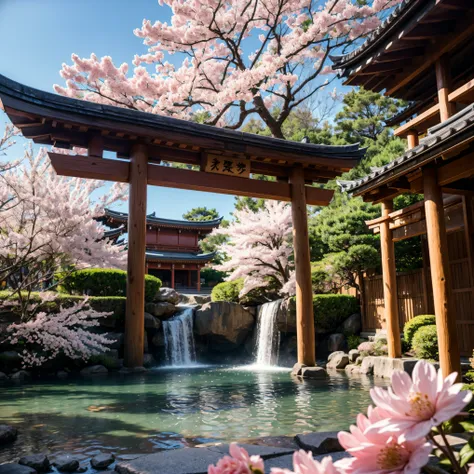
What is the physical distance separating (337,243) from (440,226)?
9382 mm

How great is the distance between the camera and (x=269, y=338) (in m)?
15.9

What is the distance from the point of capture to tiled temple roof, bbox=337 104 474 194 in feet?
17.9

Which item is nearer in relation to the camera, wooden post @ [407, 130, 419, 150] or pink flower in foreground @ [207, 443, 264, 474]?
pink flower in foreground @ [207, 443, 264, 474]

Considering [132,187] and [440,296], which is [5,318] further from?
[440,296]

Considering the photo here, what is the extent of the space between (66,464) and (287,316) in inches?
471

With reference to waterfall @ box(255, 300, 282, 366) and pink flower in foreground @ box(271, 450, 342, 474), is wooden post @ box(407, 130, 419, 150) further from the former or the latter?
pink flower in foreground @ box(271, 450, 342, 474)

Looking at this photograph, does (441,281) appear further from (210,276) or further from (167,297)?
(210,276)

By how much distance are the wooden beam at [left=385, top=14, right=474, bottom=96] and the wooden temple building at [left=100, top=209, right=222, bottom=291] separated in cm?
2405

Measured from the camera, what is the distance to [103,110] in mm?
9422

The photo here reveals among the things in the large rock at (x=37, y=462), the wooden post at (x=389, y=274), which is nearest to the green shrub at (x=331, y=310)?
the wooden post at (x=389, y=274)

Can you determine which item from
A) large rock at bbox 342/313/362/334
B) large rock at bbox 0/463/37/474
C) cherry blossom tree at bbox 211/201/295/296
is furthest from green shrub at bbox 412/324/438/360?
large rock at bbox 0/463/37/474

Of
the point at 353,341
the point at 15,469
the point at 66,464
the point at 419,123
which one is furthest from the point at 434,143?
the point at 353,341

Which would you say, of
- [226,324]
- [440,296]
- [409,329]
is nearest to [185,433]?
[440,296]

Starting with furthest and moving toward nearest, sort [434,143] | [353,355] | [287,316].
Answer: [287,316] → [353,355] → [434,143]
